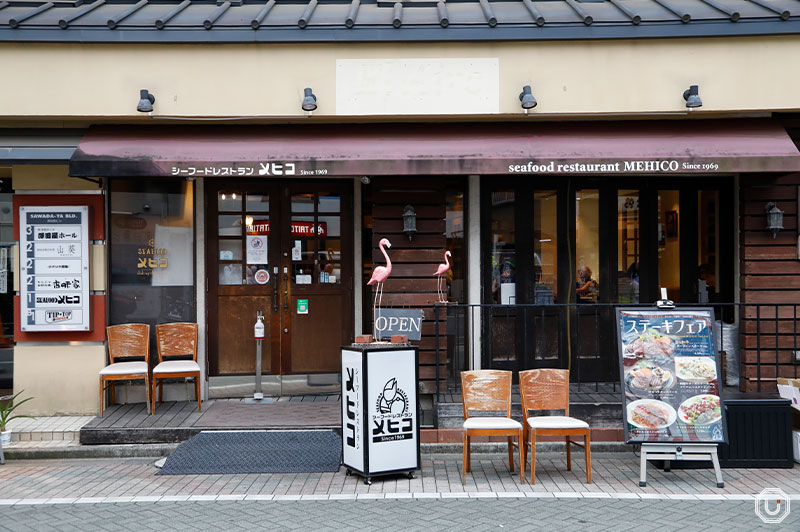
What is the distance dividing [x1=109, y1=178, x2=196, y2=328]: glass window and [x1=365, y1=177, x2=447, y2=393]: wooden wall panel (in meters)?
2.59

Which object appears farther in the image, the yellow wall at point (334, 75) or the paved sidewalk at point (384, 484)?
the yellow wall at point (334, 75)

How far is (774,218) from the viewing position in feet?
27.8

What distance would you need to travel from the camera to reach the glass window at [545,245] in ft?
30.3

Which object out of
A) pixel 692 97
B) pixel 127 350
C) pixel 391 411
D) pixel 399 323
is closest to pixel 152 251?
pixel 127 350

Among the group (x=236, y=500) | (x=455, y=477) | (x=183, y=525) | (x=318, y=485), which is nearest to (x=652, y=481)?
(x=455, y=477)

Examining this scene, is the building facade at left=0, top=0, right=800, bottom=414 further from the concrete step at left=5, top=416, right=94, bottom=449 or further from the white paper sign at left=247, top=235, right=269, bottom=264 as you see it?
the concrete step at left=5, top=416, right=94, bottom=449

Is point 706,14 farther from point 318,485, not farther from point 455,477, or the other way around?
point 318,485

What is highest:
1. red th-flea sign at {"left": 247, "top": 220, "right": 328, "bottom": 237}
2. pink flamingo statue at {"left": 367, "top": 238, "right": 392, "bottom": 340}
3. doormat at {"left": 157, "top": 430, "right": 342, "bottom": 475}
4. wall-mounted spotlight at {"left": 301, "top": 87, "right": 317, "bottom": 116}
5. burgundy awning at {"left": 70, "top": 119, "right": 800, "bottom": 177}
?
wall-mounted spotlight at {"left": 301, "top": 87, "right": 317, "bottom": 116}

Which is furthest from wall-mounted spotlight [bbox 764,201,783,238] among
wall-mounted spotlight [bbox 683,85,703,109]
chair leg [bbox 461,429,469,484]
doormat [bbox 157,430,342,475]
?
doormat [bbox 157,430,342,475]

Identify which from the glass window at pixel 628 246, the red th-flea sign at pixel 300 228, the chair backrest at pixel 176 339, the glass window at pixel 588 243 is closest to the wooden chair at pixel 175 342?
the chair backrest at pixel 176 339

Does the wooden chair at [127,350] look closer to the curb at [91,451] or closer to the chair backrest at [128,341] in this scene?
the chair backrest at [128,341]

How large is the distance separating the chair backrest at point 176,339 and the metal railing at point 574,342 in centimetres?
323

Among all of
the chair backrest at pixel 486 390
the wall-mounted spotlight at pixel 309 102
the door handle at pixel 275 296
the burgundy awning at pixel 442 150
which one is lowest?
the chair backrest at pixel 486 390

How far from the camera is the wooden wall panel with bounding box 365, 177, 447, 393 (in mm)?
8641
